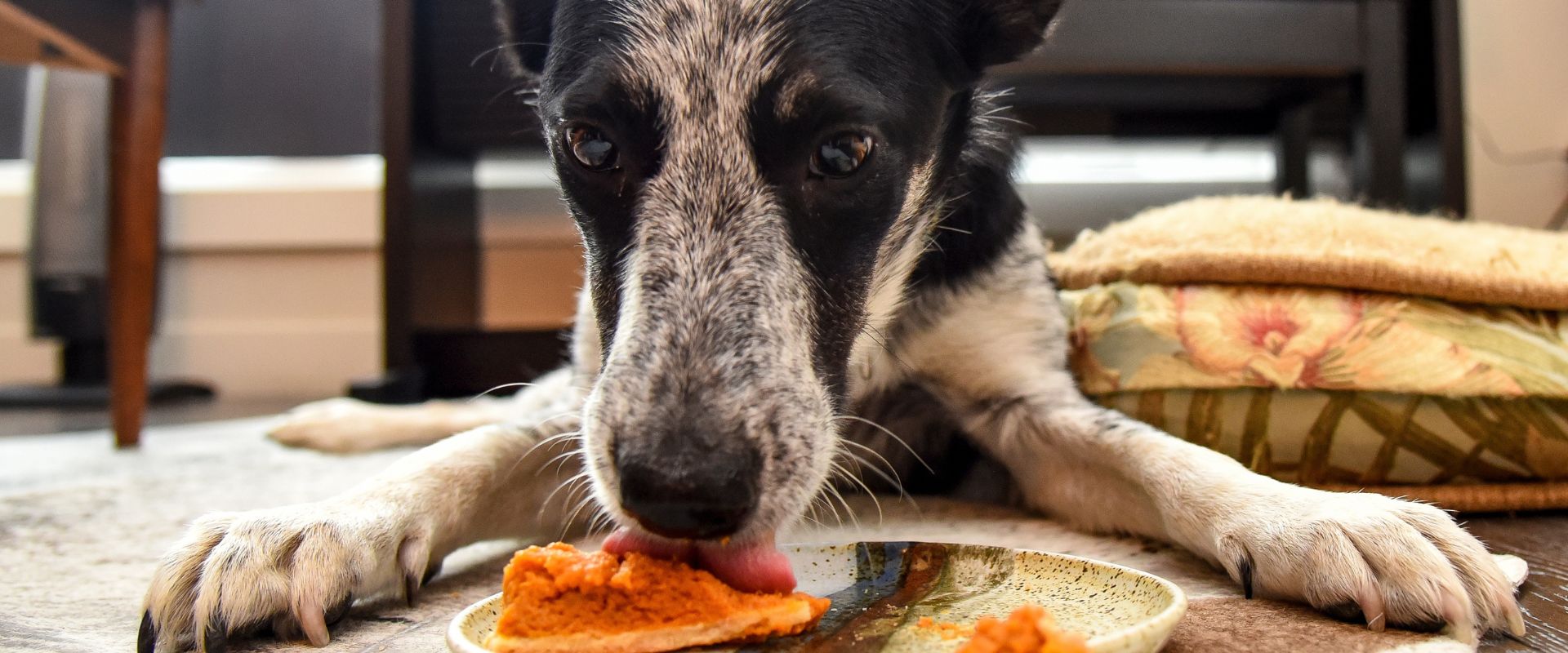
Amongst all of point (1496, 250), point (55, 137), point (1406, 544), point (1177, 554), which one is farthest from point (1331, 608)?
point (55, 137)

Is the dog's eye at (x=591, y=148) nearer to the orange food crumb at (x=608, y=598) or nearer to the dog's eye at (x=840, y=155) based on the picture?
the dog's eye at (x=840, y=155)

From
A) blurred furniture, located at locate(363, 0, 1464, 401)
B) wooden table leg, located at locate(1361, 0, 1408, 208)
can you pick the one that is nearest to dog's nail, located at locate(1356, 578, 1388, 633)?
blurred furniture, located at locate(363, 0, 1464, 401)

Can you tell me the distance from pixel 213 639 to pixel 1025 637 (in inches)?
26.3

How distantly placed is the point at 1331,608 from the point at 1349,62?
2513 mm

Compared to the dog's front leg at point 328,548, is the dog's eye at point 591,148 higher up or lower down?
higher up

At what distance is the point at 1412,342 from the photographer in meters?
1.29

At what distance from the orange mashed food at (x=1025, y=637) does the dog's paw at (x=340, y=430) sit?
206 cm

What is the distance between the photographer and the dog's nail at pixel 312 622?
0.88 meters

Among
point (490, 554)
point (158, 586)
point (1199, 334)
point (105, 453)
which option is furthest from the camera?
point (105, 453)

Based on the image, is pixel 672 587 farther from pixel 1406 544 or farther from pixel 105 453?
pixel 105 453

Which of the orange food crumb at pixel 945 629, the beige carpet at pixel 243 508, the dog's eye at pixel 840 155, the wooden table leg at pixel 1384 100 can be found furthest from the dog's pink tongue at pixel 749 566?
the wooden table leg at pixel 1384 100

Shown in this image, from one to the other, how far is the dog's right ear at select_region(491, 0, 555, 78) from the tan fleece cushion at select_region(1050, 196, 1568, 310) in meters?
0.92

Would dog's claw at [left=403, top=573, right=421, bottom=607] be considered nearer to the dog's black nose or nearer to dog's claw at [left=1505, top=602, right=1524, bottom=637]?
the dog's black nose

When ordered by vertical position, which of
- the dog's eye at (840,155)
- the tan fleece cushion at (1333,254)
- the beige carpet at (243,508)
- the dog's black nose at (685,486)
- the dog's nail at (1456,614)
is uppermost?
the dog's eye at (840,155)
